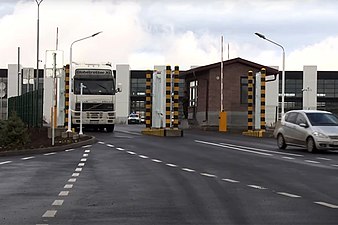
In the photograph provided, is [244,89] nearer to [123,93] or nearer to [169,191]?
[169,191]

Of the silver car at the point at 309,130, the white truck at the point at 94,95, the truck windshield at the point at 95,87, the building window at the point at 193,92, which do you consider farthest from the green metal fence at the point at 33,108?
the silver car at the point at 309,130

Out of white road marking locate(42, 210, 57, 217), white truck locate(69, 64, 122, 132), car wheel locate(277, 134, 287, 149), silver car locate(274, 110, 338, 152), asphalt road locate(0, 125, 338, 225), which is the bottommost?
white road marking locate(42, 210, 57, 217)

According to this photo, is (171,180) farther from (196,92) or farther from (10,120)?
(196,92)

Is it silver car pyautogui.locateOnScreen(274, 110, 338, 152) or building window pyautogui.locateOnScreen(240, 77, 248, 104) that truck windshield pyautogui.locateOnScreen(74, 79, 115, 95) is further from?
silver car pyautogui.locateOnScreen(274, 110, 338, 152)

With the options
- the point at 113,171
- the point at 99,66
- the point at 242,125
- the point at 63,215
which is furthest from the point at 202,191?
the point at 242,125

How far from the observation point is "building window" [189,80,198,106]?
47.9 meters

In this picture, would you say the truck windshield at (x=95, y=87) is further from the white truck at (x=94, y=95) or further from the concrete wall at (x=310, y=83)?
the concrete wall at (x=310, y=83)

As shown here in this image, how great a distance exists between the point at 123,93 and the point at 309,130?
6349 centimetres

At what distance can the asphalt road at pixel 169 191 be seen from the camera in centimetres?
771

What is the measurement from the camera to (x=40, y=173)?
13.3 m

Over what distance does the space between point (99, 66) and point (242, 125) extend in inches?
541

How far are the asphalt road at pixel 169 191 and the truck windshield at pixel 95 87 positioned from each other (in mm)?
17794

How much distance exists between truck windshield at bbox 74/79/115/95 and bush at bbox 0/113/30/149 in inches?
450

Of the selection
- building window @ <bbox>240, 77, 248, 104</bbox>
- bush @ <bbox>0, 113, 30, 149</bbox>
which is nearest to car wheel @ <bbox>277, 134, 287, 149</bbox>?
bush @ <bbox>0, 113, 30, 149</bbox>
